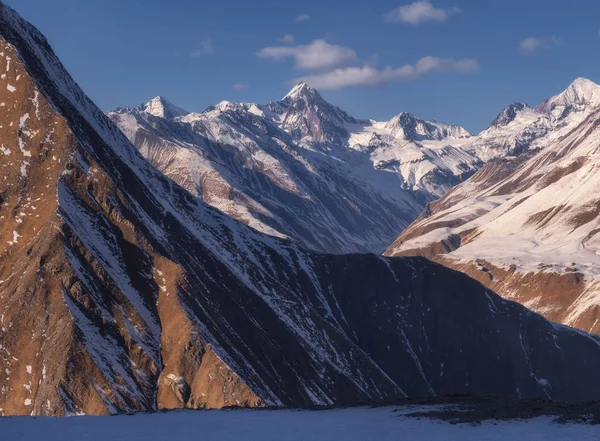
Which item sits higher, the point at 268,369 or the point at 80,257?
the point at 80,257

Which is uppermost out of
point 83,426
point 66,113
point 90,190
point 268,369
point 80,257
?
point 66,113

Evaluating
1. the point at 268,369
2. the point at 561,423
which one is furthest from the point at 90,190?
the point at 561,423

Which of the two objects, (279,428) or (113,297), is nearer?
(279,428)

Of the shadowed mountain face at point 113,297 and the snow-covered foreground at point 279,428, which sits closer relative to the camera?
the snow-covered foreground at point 279,428

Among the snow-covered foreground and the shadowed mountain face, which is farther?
the shadowed mountain face

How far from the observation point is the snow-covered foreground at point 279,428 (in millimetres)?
37062

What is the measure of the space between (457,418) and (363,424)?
497 cm

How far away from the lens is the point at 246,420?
142 feet

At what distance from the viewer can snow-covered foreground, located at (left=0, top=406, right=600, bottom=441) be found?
3706cm

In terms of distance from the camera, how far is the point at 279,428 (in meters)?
40.4

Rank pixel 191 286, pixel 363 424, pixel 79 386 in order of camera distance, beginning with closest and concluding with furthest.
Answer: pixel 363 424
pixel 79 386
pixel 191 286

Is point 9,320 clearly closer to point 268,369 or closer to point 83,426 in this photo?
point 268,369

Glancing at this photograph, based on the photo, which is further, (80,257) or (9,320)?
(80,257)

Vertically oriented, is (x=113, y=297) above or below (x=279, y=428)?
above
